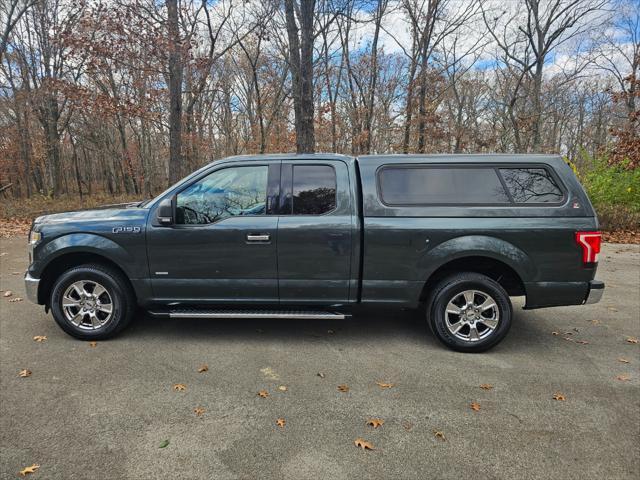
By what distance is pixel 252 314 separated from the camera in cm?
385

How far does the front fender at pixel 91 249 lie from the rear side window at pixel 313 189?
6.00 feet

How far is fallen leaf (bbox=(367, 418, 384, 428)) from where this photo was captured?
2707 mm

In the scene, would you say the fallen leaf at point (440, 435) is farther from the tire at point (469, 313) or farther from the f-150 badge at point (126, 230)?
the f-150 badge at point (126, 230)

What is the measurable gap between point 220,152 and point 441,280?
3206cm

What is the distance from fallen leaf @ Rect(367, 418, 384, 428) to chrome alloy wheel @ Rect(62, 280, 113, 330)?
296cm

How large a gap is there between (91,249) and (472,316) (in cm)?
401

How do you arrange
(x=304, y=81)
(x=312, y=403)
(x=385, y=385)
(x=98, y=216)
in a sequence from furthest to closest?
(x=304, y=81)
(x=98, y=216)
(x=385, y=385)
(x=312, y=403)

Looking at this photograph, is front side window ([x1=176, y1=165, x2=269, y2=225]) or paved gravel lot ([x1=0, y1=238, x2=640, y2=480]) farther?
front side window ([x1=176, y1=165, x2=269, y2=225])

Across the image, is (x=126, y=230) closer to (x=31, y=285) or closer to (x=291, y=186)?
(x=31, y=285)

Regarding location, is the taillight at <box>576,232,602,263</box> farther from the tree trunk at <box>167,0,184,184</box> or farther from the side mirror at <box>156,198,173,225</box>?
the tree trunk at <box>167,0,184,184</box>

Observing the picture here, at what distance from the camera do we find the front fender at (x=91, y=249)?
12.9 ft

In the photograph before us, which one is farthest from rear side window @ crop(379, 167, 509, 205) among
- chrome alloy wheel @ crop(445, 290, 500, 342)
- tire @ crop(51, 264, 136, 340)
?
tire @ crop(51, 264, 136, 340)

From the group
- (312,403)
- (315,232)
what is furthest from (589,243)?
(312,403)

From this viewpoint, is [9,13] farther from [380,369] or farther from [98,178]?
[98,178]
